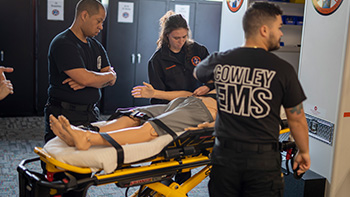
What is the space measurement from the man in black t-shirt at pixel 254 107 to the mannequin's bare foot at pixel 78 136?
646mm

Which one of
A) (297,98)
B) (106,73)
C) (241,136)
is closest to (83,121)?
(106,73)

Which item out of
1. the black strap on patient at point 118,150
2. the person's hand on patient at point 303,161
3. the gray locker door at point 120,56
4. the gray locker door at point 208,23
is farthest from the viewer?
the gray locker door at point 208,23

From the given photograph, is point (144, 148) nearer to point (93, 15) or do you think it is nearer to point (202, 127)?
point (202, 127)

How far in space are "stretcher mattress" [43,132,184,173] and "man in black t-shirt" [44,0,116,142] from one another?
1.63 ft

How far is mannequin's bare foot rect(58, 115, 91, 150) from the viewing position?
2.04 m

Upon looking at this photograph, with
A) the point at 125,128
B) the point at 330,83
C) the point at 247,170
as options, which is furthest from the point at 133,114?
the point at 330,83

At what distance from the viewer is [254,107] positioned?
1.78 m

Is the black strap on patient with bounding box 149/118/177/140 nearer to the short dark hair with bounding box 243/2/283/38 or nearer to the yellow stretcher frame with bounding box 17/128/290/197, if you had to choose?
the yellow stretcher frame with bounding box 17/128/290/197

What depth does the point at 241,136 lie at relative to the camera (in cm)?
183

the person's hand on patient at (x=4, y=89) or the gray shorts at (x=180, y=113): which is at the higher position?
the person's hand on patient at (x=4, y=89)

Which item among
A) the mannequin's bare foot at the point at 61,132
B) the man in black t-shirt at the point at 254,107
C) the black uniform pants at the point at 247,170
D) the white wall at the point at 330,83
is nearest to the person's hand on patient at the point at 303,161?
the man in black t-shirt at the point at 254,107

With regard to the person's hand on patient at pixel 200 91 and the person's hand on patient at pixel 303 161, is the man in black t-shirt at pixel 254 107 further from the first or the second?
the person's hand on patient at pixel 200 91

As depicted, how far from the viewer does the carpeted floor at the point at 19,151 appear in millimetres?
3209

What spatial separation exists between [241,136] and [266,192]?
27 cm
